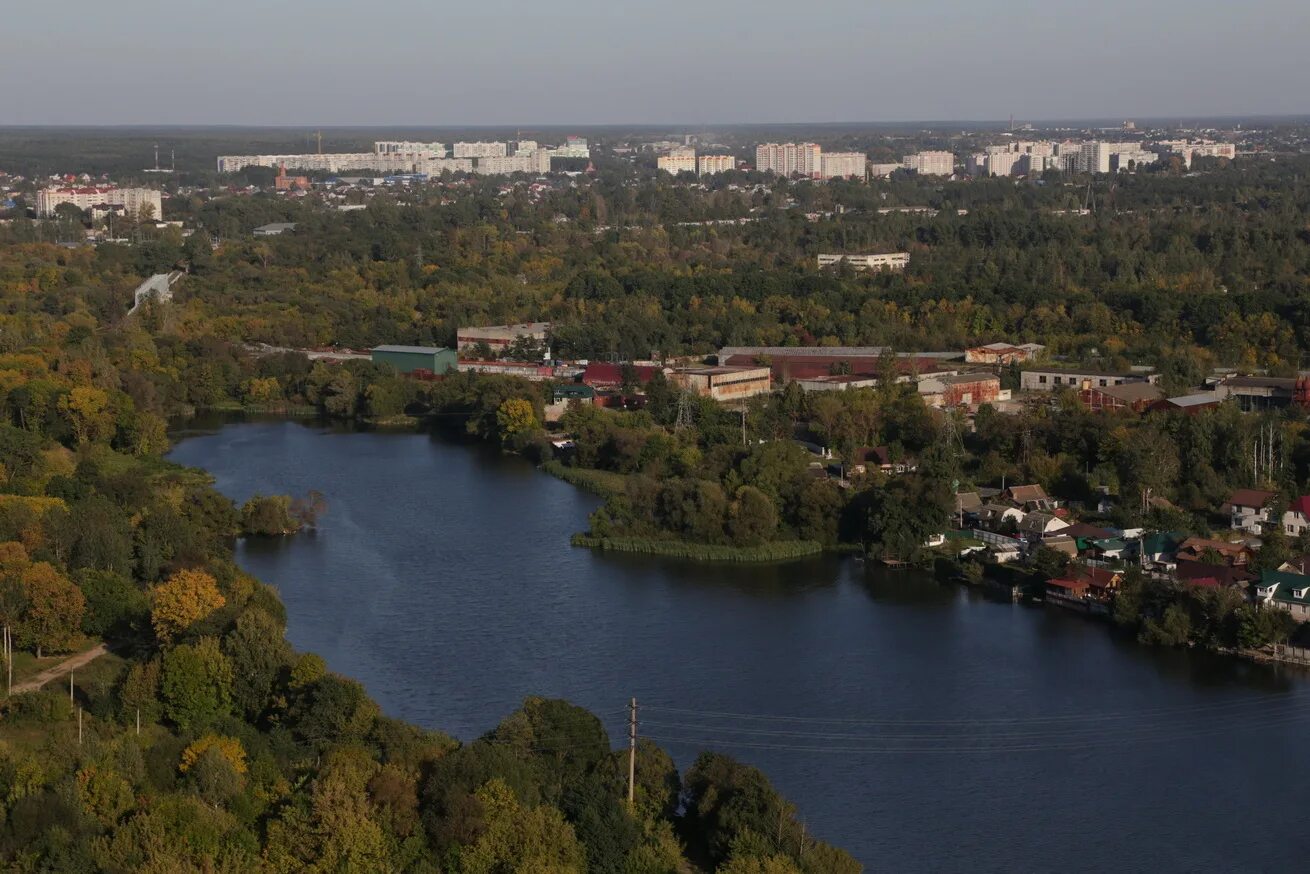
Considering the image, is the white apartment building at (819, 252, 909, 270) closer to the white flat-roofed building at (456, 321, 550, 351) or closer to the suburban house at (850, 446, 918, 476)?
the white flat-roofed building at (456, 321, 550, 351)

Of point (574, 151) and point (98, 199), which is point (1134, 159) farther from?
point (98, 199)

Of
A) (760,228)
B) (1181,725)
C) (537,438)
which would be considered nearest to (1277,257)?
(760,228)

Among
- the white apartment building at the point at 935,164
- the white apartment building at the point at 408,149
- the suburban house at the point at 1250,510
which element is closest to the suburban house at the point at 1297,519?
the suburban house at the point at 1250,510

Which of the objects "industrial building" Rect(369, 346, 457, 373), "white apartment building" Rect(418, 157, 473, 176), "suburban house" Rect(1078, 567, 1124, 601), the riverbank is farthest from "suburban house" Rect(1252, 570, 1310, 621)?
"white apartment building" Rect(418, 157, 473, 176)

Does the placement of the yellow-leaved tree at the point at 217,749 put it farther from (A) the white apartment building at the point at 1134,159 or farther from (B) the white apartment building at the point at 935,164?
(B) the white apartment building at the point at 935,164

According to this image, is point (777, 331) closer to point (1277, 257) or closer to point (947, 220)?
point (1277, 257)

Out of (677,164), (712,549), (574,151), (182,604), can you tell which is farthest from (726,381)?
(574,151)
